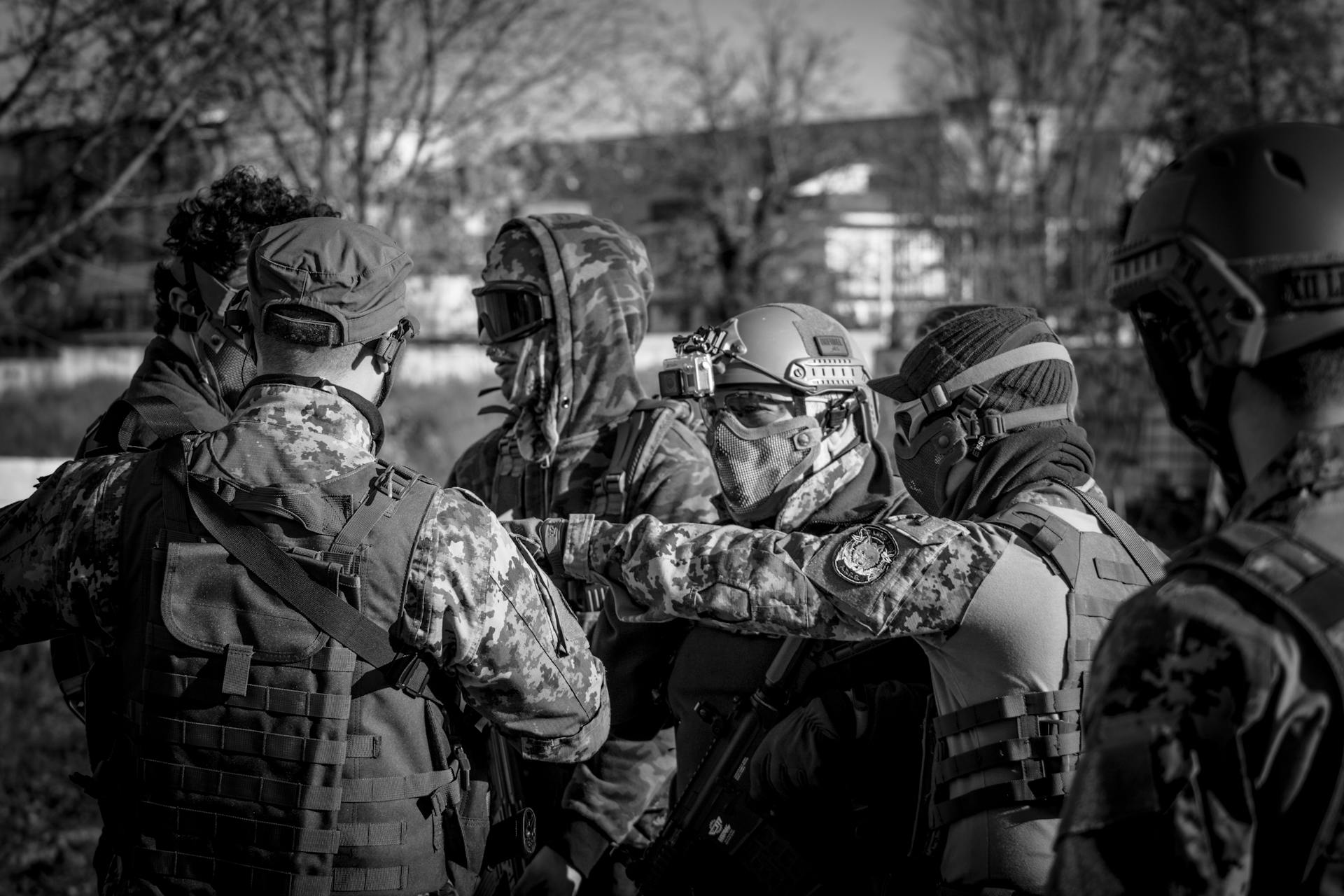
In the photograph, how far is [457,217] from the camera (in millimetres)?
15188

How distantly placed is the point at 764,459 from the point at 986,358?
791mm

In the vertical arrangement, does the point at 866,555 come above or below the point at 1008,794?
above

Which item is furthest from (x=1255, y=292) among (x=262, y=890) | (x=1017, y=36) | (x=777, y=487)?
(x=1017, y=36)

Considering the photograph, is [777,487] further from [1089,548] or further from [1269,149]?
[1269,149]

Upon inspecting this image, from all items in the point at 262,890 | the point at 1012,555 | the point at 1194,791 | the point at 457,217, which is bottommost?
the point at 262,890

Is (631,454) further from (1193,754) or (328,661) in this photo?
(1193,754)

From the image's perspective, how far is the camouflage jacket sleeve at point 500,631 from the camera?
2273mm

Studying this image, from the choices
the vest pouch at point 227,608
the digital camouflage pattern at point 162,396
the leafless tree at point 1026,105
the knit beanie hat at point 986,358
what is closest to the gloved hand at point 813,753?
the knit beanie hat at point 986,358

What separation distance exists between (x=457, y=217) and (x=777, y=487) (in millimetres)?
12658

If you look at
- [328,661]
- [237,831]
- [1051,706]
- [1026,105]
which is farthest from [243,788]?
[1026,105]

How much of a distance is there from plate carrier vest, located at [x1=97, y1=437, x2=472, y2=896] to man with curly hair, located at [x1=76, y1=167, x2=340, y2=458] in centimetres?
115

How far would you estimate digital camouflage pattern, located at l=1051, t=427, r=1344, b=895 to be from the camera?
1.43 meters

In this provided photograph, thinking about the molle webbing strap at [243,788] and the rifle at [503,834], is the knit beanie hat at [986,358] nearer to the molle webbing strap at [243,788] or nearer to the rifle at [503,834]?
the rifle at [503,834]

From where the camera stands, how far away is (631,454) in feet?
12.0
